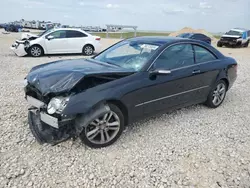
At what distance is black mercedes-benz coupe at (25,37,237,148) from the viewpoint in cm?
302

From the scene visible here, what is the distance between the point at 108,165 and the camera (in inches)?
115

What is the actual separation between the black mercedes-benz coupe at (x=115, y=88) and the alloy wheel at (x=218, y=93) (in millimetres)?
285

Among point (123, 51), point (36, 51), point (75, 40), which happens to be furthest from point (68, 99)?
point (75, 40)

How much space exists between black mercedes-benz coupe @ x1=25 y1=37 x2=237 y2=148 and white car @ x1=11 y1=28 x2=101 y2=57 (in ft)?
26.6

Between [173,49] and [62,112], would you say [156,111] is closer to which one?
[173,49]

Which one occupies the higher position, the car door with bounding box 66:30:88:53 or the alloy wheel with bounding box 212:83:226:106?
the car door with bounding box 66:30:88:53

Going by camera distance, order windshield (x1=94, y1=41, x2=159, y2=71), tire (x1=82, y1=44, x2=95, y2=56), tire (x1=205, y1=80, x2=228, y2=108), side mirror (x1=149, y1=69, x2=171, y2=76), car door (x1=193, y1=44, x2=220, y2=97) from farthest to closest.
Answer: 1. tire (x1=82, y1=44, x2=95, y2=56)
2. tire (x1=205, y1=80, x2=228, y2=108)
3. car door (x1=193, y1=44, x2=220, y2=97)
4. windshield (x1=94, y1=41, x2=159, y2=71)
5. side mirror (x1=149, y1=69, x2=171, y2=76)

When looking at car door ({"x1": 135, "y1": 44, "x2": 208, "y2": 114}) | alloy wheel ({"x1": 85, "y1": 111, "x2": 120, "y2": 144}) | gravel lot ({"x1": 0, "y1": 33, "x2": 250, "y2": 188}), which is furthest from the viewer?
car door ({"x1": 135, "y1": 44, "x2": 208, "y2": 114})

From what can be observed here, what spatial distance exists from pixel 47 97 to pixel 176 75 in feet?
7.20

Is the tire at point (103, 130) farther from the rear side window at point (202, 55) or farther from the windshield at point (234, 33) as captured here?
the windshield at point (234, 33)

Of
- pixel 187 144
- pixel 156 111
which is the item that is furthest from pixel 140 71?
pixel 187 144

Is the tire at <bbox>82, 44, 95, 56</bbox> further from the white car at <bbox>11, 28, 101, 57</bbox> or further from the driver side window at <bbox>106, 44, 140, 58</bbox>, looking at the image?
the driver side window at <bbox>106, 44, 140, 58</bbox>

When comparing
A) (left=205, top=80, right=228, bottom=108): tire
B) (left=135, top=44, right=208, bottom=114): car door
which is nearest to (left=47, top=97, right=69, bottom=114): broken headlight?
(left=135, top=44, right=208, bottom=114): car door

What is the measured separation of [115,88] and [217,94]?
9.14 feet
